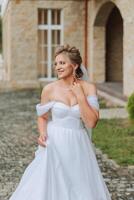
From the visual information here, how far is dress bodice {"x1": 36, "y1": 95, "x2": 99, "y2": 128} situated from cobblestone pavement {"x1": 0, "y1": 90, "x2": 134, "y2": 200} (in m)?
1.49

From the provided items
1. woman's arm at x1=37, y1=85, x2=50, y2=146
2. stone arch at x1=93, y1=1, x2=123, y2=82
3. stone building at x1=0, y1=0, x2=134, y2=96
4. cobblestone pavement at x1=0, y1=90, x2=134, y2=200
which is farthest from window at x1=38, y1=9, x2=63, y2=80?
woman's arm at x1=37, y1=85, x2=50, y2=146

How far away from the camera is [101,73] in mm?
18844

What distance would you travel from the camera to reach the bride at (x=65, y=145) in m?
3.98

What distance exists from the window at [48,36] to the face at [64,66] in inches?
602

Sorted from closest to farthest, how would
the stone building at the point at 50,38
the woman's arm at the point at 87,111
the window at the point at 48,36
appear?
the woman's arm at the point at 87,111 → the stone building at the point at 50,38 → the window at the point at 48,36

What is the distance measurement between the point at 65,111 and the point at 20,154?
365 centimetres

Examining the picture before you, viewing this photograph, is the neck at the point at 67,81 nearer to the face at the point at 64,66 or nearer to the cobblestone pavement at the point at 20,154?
the face at the point at 64,66

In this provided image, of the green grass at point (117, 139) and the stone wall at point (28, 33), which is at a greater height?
the stone wall at point (28, 33)

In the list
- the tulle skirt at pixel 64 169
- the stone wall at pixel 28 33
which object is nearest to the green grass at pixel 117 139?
the tulle skirt at pixel 64 169

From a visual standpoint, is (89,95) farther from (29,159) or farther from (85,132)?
(29,159)

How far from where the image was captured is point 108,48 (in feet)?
65.2

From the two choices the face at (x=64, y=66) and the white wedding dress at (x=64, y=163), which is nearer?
the face at (x=64, y=66)

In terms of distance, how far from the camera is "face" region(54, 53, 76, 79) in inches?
155

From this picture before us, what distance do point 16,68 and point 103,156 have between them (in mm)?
12148
